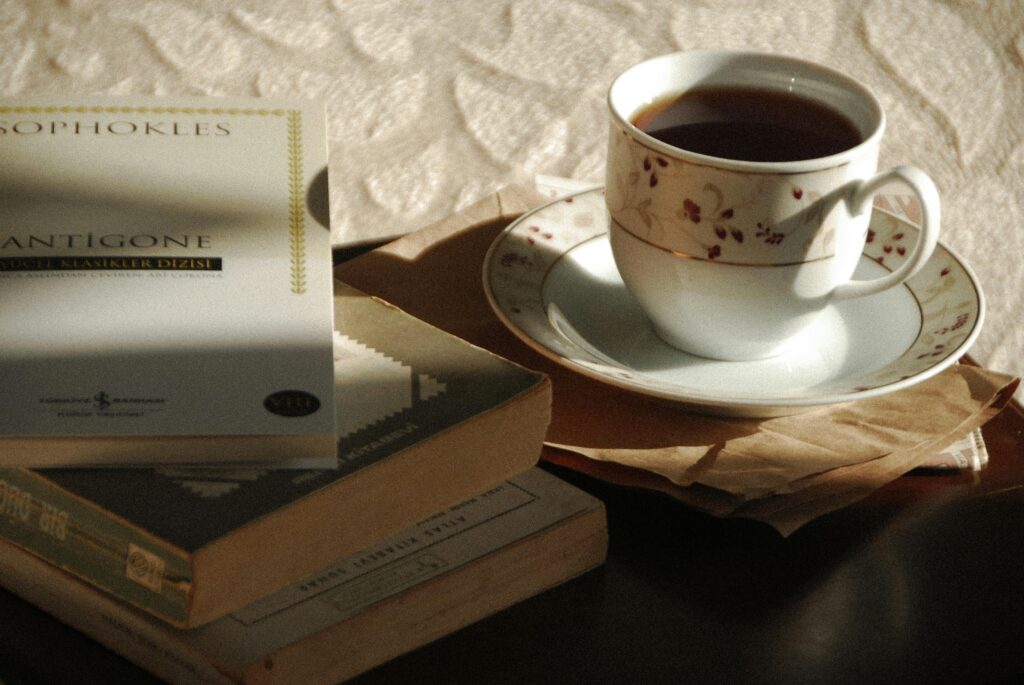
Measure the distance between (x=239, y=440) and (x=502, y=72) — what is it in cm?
61

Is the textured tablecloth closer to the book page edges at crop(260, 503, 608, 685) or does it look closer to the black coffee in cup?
the black coffee in cup

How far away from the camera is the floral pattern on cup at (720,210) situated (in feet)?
1.69

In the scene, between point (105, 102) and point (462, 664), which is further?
point (105, 102)

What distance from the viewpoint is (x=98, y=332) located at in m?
Answer: 0.44

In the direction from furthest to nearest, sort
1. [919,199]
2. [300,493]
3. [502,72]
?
[502,72], [919,199], [300,493]

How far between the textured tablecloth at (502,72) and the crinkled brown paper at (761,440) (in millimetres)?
359

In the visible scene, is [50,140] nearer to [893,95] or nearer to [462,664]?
[462,664]

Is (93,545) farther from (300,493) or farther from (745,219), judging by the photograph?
(745,219)

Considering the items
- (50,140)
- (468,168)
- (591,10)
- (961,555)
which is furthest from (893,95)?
(50,140)

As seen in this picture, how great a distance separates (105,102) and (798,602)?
38 centimetres

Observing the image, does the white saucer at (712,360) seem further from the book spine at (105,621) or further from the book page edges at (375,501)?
the book spine at (105,621)

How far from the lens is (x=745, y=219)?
52 cm

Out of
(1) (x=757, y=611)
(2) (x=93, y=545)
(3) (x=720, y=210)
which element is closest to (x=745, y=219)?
(3) (x=720, y=210)

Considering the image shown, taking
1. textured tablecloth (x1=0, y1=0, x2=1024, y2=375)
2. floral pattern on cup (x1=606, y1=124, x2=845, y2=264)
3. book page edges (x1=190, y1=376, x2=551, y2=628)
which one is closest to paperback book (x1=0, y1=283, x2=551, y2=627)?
book page edges (x1=190, y1=376, x2=551, y2=628)
